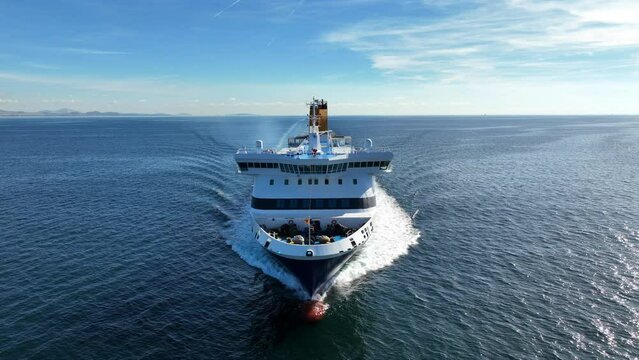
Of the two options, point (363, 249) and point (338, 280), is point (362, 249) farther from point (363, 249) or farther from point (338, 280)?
point (338, 280)

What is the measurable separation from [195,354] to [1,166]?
97455 mm

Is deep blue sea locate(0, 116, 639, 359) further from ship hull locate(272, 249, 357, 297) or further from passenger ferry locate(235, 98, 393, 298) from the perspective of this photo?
passenger ferry locate(235, 98, 393, 298)

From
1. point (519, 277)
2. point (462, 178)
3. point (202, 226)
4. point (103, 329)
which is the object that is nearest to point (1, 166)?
point (202, 226)

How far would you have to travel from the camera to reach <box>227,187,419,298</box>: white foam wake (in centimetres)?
3753

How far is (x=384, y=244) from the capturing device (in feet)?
147

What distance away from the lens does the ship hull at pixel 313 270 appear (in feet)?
105

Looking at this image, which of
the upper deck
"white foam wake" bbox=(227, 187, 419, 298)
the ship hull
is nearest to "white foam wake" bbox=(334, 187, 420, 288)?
"white foam wake" bbox=(227, 187, 419, 298)

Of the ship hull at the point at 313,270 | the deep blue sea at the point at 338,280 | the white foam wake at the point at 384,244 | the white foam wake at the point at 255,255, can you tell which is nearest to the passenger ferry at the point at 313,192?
the white foam wake at the point at 255,255

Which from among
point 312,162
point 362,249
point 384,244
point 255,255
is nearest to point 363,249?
point 362,249

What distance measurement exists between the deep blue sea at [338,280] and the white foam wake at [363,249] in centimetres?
21

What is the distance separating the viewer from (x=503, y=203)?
6188cm

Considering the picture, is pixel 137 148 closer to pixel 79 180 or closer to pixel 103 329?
pixel 79 180

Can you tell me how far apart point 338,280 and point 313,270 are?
5.66 m

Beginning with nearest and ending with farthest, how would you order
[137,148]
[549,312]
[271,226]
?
[549,312] < [271,226] < [137,148]
